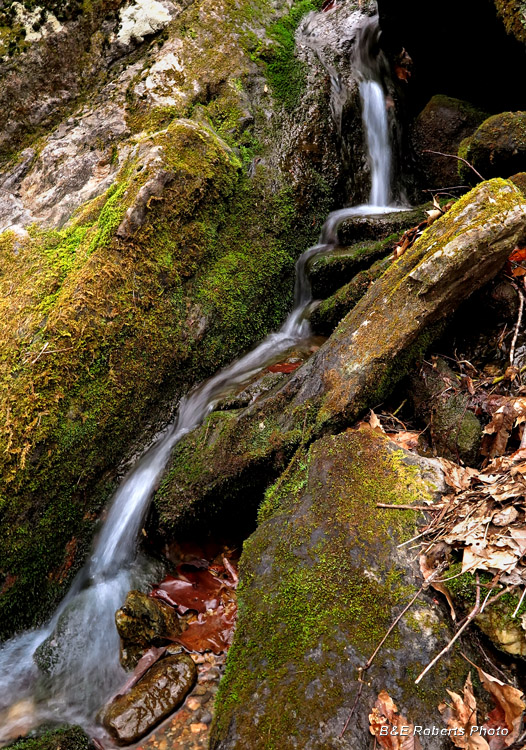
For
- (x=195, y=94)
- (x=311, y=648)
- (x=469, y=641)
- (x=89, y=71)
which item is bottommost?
(x=469, y=641)

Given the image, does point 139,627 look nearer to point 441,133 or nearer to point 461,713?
point 461,713

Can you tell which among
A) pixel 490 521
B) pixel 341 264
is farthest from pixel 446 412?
pixel 341 264

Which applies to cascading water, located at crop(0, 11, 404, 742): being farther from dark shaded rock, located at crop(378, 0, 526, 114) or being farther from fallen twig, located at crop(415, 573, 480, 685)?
dark shaded rock, located at crop(378, 0, 526, 114)

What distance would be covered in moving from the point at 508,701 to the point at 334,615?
781mm

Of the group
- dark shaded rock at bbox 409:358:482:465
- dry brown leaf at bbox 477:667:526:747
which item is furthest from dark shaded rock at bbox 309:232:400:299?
dry brown leaf at bbox 477:667:526:747

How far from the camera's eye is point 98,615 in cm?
363

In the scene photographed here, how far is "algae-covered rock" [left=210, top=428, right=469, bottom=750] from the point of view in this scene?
6.57 ft

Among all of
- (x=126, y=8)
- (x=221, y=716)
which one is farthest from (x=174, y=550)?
(x=126, y=8)

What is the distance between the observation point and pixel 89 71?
586cm

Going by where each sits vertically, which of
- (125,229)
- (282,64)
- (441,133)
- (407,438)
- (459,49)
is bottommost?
(407,438)

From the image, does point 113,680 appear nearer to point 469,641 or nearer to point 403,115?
point 469,641

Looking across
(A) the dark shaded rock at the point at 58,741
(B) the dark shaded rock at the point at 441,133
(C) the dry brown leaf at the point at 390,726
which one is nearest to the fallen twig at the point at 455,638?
(C) the dry brown leaf at the point at 390,726

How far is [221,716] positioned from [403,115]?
7.90 metres

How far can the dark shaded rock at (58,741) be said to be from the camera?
9.43 ft
